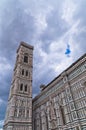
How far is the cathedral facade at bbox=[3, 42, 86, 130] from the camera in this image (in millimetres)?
25627

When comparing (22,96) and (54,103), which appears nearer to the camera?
(54,103)

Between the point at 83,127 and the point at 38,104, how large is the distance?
2173 cm

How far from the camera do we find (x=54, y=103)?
33.2 meters

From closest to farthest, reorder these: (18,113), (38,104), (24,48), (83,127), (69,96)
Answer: (83,127) < (69,96) < (18,113) < (38,104) < (24,48)

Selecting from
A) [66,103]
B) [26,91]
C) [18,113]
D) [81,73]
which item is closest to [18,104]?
[18,113]

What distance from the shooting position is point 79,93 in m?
26.2

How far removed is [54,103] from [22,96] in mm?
13003

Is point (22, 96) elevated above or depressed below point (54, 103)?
above

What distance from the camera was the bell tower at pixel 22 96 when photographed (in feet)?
112

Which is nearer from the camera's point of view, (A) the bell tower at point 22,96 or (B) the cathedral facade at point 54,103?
(B) the cathedral facade at point 54,103

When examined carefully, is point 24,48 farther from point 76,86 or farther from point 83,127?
point 83,127

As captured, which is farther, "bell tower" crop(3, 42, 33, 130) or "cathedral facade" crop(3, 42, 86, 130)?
"bell tower" crop(3, 42, 33, 130)

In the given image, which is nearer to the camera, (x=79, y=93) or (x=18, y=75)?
(x=79, y=93)

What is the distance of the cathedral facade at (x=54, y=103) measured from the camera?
25627mm
